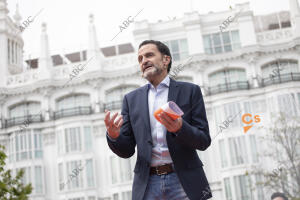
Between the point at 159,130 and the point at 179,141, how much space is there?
0.81ft

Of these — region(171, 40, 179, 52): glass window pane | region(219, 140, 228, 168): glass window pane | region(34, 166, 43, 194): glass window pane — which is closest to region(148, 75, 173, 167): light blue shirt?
region(219, 140, 228, 168): glass window pane

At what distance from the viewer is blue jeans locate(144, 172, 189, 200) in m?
3.79

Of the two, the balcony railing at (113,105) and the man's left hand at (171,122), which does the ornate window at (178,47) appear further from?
the man's left hand at (171,122)

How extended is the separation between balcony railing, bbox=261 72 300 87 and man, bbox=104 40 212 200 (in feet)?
114

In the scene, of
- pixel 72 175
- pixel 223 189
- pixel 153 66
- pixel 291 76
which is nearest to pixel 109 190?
pixel 72 175

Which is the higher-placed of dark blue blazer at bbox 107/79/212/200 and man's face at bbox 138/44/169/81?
man's face at bbox 138/44/169/81

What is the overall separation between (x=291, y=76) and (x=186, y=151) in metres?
35.9

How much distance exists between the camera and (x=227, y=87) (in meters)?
38.3

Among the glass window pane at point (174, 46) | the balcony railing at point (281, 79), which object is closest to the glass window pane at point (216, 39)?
the glass window pane at point (174, 46)

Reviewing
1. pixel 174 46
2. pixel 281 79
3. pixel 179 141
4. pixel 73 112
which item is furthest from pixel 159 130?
pixel 174 46

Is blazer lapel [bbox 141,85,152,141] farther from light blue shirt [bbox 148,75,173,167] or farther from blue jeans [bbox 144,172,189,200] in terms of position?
blue jeans [bbox 144,172,189,200]

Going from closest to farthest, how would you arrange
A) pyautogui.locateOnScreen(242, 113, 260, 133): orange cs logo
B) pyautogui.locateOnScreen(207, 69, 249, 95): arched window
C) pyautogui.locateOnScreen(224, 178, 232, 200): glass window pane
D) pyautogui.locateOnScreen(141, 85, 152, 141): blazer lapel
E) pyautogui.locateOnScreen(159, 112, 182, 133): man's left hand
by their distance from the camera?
pyautogui.locateOnScreen(159, 112, 182, 133): man's left hand, pyautogui.locateOnScreen(141, 85, 152, 141): blazer lapel, pyautogui.locateOnScreen(224, 178, 232, 200): glass window pane, pyautogui.locateOnScreen(242, 113, 260, 133): orange cs logo, pyautogui.locateOnScreen(207, 69, 249, 95): arched window

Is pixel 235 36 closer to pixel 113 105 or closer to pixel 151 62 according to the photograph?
pixel 113 105

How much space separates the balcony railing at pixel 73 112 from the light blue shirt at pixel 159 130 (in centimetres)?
3527
